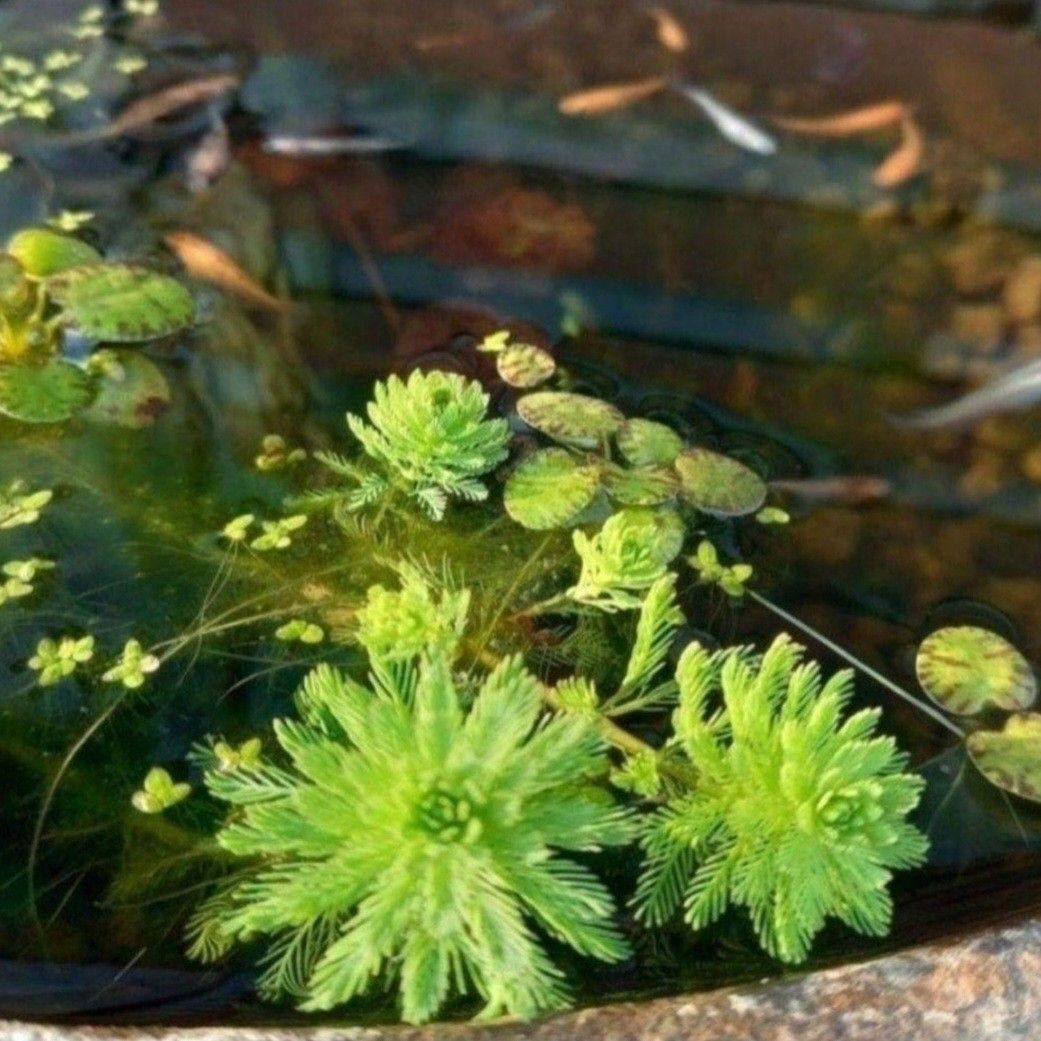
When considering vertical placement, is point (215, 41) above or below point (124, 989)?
above

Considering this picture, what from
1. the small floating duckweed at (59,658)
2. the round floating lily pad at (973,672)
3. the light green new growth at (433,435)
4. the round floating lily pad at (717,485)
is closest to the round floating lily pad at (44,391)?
the small floating duckweed at (59,658)

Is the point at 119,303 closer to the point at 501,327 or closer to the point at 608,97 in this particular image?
the point at 501,327

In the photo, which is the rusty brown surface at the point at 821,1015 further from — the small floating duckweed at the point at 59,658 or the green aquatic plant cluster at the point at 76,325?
the green aquatic plant cluster at the point at 76,325

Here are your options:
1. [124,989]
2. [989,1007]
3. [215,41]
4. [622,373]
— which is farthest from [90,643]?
[215,41]

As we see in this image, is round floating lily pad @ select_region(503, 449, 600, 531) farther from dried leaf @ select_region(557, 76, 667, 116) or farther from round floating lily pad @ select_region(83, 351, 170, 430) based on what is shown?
dried leaf @ select_region(557, 76, 667, 116)

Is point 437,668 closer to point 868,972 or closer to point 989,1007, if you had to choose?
point 868,972

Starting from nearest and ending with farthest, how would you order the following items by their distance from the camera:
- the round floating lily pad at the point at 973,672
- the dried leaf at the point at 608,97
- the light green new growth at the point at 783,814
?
the light green new growth at the point at 783,814, the round floating lily pad at the point at 973,672, the dried leaf at the point at 608,97
